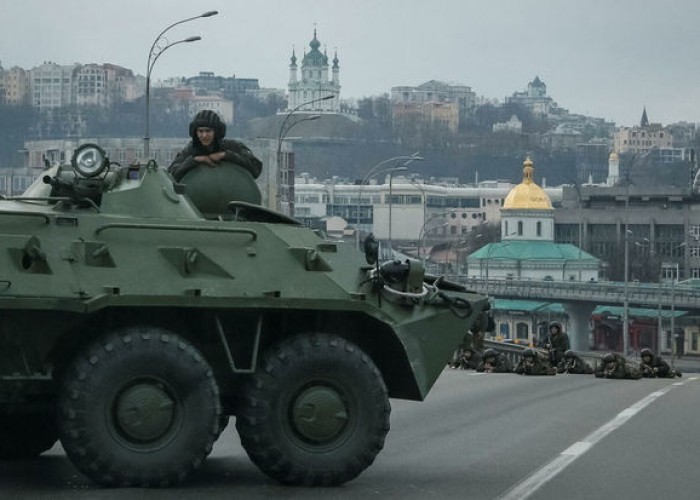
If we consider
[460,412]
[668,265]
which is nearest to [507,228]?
[668,265]

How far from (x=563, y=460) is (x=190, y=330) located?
3.69 m

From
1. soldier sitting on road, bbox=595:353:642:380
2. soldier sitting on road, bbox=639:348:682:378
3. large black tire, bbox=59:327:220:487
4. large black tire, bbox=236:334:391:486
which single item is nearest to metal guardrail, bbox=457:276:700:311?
soldier sitting on road, bbox=639:348:682:378

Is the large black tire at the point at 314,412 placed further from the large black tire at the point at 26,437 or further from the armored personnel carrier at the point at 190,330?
the large black tire at the point at 26,437

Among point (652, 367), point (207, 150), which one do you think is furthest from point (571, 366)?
point (207, 150)

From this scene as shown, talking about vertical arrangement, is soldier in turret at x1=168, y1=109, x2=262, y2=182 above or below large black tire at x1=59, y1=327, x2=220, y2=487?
above

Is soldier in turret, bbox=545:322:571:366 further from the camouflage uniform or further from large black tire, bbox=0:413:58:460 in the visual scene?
large black tire, bbox=0:413:58:460

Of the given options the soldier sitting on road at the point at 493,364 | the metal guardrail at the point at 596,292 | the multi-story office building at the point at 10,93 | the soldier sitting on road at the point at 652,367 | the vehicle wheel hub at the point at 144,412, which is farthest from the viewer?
the multi-story office building at the point at 10,93

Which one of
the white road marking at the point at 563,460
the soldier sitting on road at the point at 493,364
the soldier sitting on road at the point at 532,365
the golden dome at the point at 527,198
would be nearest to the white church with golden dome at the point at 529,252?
the golden dome at the point at 527,198

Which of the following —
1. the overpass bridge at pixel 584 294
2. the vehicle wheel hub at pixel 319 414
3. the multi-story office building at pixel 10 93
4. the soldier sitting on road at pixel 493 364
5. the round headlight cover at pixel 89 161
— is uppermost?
the multi-story office building at pixel 10 93

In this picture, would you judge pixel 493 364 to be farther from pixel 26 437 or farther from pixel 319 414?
pixel 319 414

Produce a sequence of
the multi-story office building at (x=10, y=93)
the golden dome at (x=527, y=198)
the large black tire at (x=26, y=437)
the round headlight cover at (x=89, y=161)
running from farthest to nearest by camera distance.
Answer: the multi-story office building at (x=10, y=93), the golden dome at (x=527, y=198), the large black tire at (x=26, y=437), the round headlight cover at (x=89, y=161)

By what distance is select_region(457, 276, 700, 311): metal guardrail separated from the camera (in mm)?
121312

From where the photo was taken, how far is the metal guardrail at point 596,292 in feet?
398

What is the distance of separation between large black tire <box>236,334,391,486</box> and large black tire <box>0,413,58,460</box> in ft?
6.57
